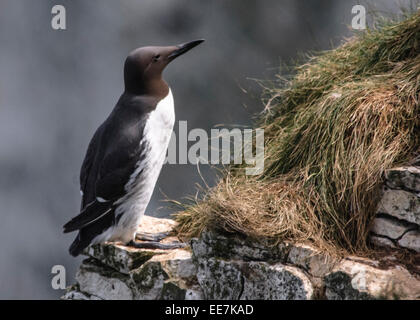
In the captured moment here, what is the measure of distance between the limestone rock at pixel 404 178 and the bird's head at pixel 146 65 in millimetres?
1380

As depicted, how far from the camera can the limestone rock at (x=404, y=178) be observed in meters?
3.12

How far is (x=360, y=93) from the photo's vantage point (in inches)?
140

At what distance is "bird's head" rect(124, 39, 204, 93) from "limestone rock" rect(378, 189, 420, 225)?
4.73 feet

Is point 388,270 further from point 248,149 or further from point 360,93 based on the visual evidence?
point 248,149

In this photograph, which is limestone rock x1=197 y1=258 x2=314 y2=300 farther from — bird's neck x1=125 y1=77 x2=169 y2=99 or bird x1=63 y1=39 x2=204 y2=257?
bird's neck x1=125 y1=77 x2=169 y2=99

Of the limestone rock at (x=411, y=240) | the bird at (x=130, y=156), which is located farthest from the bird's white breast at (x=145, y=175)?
the limestone rock at (x=411, y=240)

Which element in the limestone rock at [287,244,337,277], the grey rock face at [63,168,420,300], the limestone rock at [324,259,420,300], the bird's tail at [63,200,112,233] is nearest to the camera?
the limestone rock at [324,259,420,300]

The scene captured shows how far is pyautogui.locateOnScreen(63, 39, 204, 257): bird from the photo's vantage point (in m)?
3.61

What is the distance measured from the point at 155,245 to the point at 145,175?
1.45 ft

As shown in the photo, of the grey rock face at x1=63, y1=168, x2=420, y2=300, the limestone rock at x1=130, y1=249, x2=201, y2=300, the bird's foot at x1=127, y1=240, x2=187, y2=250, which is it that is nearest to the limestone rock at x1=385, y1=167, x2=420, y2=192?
the grey rock face at x1=63, y1=168, x2=420, y2=300

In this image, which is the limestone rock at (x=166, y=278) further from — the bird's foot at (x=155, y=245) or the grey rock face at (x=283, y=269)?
the bird's foot at (x=155, y=245)

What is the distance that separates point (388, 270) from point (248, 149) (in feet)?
4.65

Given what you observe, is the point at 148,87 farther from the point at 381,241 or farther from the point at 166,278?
the point at 381,241
